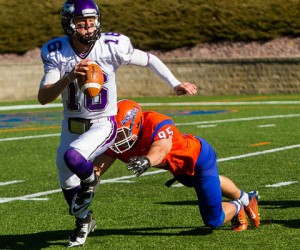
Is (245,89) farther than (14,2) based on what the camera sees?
No

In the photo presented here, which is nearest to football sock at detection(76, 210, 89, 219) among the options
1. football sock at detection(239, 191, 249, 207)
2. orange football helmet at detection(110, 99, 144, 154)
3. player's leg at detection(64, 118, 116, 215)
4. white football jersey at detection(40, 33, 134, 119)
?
player's leg at detection(64, 118, 116, 215)

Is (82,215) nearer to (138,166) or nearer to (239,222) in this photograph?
(138,166)

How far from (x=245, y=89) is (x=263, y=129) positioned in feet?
43.8

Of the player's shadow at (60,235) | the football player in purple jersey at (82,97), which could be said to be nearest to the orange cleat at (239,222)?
the player's shadow at (60,235)

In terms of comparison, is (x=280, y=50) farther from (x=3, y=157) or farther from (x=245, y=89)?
(x=3, y=157)

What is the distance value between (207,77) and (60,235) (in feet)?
77.2

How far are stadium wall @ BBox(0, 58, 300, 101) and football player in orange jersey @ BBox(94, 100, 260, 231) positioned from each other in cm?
2315

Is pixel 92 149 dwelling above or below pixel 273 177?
above

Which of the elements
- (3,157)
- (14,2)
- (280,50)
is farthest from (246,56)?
(3,157)

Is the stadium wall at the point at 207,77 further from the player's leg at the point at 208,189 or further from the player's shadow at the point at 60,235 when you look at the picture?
the player's leg at the point at 208,189

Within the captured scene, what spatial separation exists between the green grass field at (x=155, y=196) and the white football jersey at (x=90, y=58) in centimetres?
109

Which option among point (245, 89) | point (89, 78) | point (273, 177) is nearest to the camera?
point (89, 78)

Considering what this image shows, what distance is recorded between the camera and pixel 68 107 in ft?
24.6

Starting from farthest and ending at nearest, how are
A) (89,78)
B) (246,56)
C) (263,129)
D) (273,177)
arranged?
(246,56)
(263,129)
(273,177)
(89,78)
